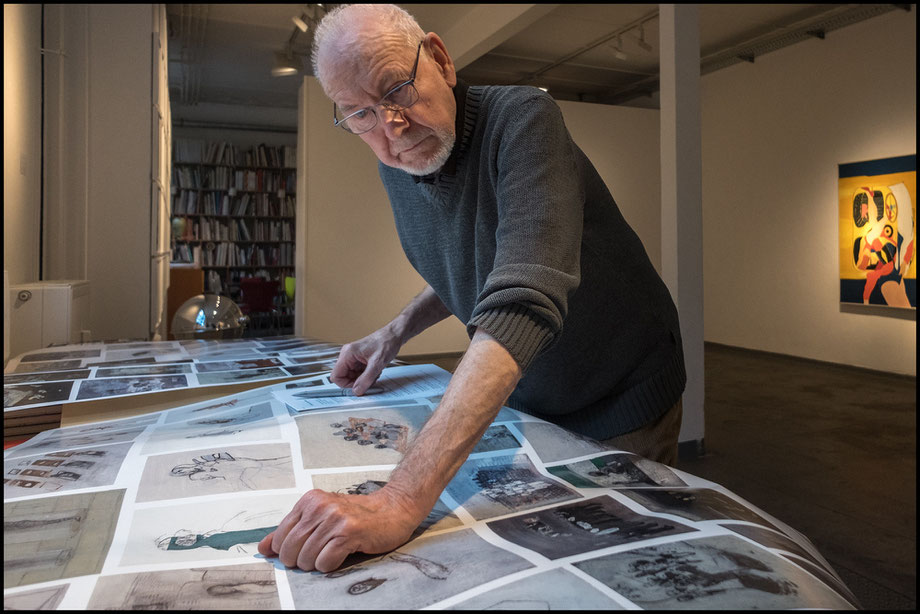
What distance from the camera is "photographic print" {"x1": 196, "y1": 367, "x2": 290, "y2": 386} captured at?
4.74ft

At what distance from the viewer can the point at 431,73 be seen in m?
1.08

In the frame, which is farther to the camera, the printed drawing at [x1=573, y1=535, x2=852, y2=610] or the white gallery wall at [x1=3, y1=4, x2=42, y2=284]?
the white gallery wall at [x1=3, y1=4, x2=42, y2=284]

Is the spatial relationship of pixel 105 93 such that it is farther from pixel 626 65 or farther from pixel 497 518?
pixel 626 65

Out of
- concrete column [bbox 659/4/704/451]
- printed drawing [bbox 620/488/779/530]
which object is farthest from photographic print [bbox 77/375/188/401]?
concrete column [bbox 659/4/704/451]

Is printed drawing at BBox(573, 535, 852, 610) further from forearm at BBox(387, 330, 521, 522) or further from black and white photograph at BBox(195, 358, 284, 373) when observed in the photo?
black and white photograph at BBox(195, 358, 284, 373)

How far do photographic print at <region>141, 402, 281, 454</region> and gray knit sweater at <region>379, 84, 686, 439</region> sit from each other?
382 millimetres

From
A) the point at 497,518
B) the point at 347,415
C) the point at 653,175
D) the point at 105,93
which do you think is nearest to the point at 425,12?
the point at 105,93

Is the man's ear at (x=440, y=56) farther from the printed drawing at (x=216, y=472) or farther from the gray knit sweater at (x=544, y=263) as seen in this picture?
the printed drawing at (x=216, y=472)

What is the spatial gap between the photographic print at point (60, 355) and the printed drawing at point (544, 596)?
1.70 m

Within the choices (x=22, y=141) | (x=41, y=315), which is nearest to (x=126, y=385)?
(x=41, y=315)

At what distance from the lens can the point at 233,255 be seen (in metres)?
10.5

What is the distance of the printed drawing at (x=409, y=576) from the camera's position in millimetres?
521

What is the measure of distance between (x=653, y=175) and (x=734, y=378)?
3.00m

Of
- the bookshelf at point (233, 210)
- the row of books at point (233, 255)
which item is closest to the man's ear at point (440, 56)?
the bookshelf at point (233, 210)
